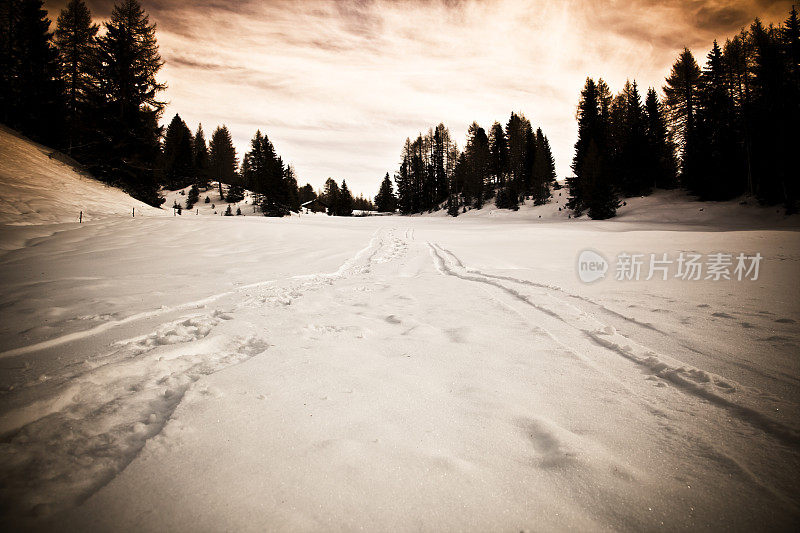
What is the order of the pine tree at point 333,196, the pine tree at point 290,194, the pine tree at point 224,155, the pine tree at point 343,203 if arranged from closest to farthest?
the pine tree at point 290,194 → the pine tree at point 224,155 → the pine tree at point 343,203 → the pine tree at point 333,196

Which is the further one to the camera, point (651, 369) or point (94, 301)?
point (94, 301)

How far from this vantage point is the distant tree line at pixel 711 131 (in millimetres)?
19141

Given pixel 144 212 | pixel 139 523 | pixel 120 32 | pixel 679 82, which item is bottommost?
pixel 139 523

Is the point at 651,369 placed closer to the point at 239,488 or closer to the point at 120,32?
the point at 239,488

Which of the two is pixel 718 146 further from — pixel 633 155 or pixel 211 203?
pixel 211 203

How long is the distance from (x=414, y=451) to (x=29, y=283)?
7.00 meters

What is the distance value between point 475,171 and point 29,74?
4534 centimetres

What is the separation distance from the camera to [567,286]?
16.3 ft

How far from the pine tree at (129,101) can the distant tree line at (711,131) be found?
117 feet

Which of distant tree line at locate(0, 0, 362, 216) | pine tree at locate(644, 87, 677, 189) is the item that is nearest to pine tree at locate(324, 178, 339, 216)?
distant tree line at locate(0, 0, 362, 216)

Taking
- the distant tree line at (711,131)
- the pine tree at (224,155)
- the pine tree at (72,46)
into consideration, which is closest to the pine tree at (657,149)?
the distant tree line at (711,131)

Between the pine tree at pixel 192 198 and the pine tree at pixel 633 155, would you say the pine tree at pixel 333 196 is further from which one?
the pine tree at pixel 633 155

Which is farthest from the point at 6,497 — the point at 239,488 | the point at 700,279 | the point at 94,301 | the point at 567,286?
the point at 700,279

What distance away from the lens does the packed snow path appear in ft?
4.29
